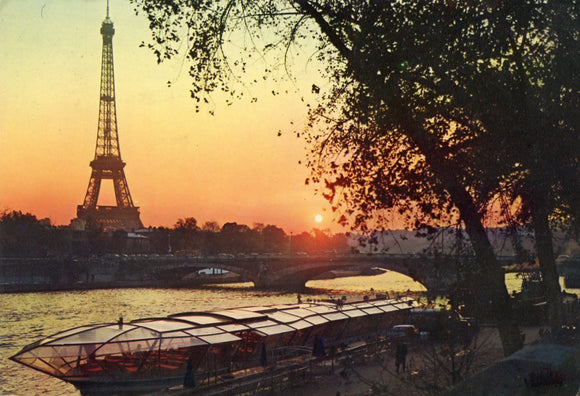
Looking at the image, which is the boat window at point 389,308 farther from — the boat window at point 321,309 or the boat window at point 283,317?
the boat window at point 283,317

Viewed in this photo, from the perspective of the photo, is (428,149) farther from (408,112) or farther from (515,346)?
(515,346)

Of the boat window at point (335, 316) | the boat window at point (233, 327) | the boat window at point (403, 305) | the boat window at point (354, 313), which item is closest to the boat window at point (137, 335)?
the boat window at point (233, 327)

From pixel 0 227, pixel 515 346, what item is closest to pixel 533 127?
pixel 515 346

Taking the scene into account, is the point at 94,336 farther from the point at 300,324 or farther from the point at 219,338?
the point at 300,324

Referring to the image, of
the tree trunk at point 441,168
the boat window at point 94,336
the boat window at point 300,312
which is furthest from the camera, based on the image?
the boat window at point 300,312

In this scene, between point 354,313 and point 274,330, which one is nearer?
point 274,330

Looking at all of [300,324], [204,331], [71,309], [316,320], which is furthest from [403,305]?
[71,309]

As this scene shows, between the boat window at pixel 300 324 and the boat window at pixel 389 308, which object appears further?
the boat window at pixel 389 308

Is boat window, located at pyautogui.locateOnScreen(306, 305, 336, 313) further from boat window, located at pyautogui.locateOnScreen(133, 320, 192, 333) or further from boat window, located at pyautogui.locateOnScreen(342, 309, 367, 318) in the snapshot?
boat window, located at pyautogui.locateOnScreen(133, 320, 192, 333)
